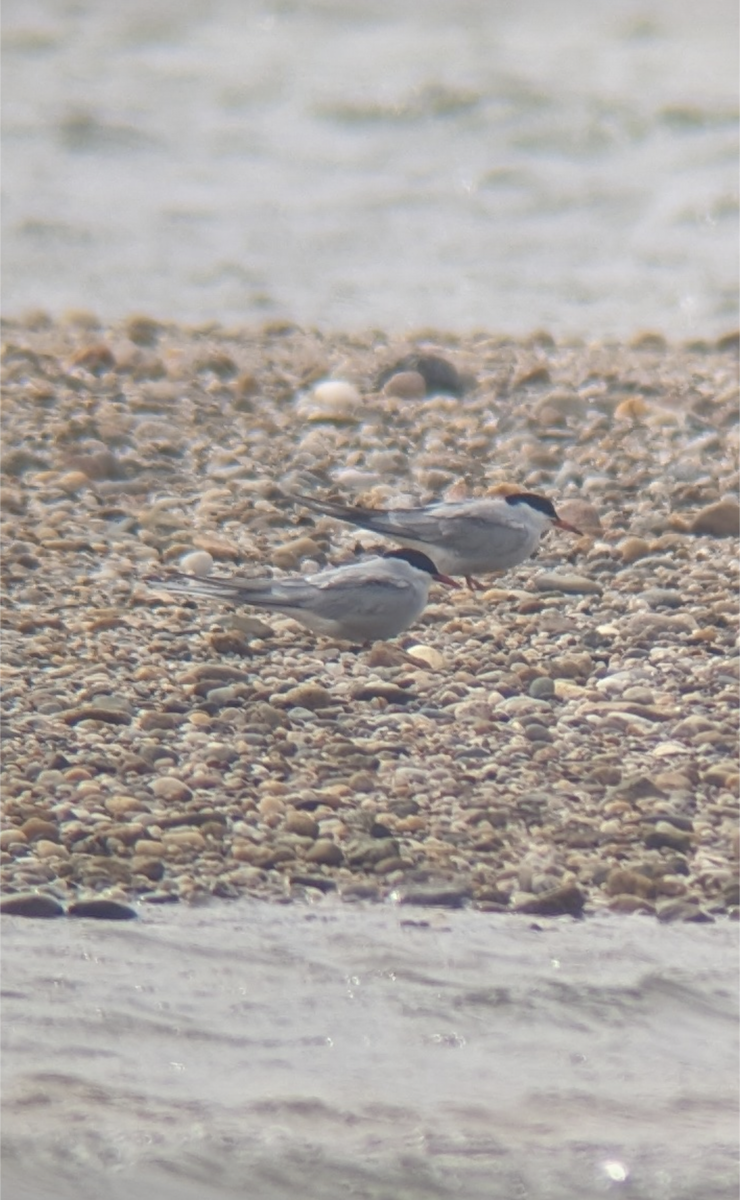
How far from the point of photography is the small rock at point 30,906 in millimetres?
3453

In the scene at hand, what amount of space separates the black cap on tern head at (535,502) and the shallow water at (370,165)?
370cm

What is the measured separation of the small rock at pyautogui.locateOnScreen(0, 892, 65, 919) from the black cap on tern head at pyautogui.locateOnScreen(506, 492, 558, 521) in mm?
2423

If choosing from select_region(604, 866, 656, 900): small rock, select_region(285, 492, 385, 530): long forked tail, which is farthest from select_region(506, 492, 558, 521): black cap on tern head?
select_region(604, 866, 656, 900): small rock

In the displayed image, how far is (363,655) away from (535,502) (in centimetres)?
93

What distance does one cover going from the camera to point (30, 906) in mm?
3461

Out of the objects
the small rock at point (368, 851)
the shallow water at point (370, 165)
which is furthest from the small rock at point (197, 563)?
the shallow water at point (370, 165)

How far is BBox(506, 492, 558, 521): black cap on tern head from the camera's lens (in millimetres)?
5562

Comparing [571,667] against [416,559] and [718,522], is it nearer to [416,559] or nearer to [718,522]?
[416,559]

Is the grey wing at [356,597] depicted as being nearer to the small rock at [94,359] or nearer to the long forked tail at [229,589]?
the long forked tail at [229,589]

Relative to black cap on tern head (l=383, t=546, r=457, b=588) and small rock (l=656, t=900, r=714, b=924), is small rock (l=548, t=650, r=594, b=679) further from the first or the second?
small rock (l=656, t=900, r=714, b=924)

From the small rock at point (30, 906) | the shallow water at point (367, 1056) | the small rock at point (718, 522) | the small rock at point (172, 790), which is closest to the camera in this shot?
the shallow water at point (367, 1056)

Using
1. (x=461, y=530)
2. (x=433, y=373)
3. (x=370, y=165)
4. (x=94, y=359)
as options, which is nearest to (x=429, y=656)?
(x=461, y=530)

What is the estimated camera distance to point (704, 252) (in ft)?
37.5

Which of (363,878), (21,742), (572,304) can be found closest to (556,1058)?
(363,878)
